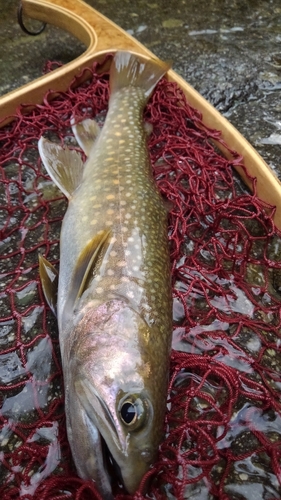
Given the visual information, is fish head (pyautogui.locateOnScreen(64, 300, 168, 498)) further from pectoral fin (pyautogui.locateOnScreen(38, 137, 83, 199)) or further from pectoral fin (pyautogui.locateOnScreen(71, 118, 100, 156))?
pectoral fin (pyautogui.locateOnScreen(71, 118, 100, 156))

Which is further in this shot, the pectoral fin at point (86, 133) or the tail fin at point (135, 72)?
the tail fin at point (135, 72)

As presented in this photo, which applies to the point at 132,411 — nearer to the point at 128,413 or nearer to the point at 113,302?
the point at 128,413

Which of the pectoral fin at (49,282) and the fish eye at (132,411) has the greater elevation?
the pectoral fin at (49,282)

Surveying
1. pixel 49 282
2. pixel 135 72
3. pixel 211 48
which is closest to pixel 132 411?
pixel 49 282

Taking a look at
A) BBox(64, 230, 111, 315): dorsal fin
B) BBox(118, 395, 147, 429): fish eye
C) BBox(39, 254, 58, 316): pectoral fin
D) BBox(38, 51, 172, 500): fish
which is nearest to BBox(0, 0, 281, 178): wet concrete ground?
BBox(38, 51, 172, 500): fish

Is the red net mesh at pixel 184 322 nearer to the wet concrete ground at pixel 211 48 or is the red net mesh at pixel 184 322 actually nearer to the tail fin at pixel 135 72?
the tail fin at pixel 135 72

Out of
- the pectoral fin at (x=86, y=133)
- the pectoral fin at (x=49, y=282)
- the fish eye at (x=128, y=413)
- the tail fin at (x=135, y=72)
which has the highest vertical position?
the tail fin at (x=135, y=72)

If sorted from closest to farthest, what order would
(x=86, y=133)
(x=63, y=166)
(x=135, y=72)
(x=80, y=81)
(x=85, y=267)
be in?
(x=85, y=267)
(x=63, y=166)
(x=86, y=133)
(x=135, y=72)
(x=80, y=81)

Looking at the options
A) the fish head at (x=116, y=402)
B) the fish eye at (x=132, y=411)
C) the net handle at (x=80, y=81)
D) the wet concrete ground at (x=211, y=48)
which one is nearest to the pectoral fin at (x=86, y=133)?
the net handle at (x=80, y=81)
